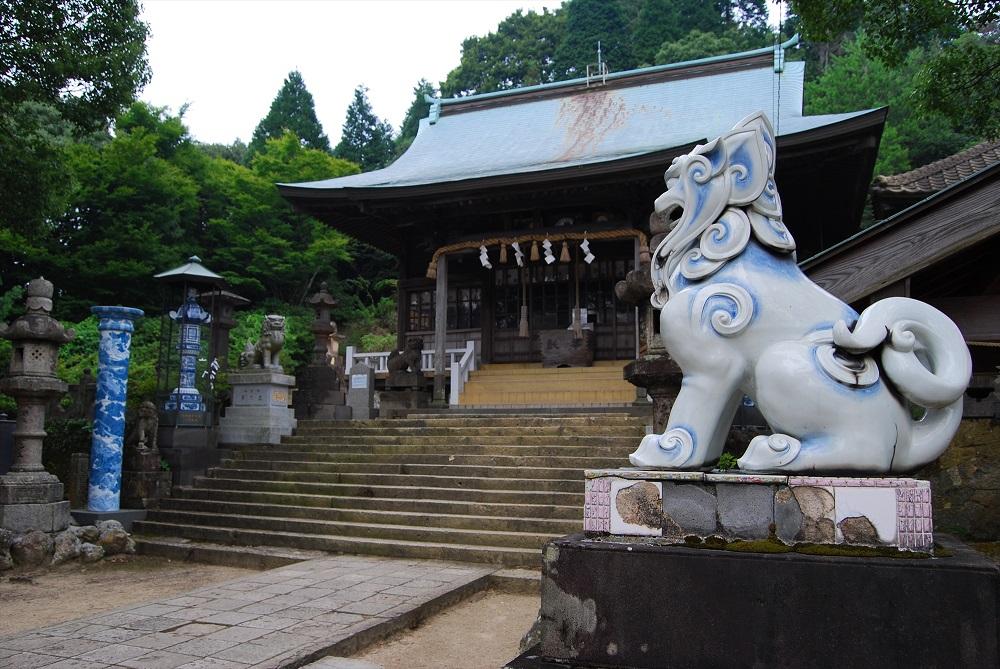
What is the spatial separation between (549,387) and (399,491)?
5440 mm

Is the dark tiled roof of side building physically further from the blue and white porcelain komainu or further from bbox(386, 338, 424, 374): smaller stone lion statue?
the blue and white porcelain komainu

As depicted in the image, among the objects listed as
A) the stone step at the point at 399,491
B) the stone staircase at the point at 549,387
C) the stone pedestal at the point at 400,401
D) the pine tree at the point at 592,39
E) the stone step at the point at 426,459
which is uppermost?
the pine tree at the point at 592,39

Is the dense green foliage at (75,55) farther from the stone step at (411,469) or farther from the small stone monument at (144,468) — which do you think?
the stone step at (411,469)

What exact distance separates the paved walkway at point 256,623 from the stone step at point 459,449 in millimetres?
2709

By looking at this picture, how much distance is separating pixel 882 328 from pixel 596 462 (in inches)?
222

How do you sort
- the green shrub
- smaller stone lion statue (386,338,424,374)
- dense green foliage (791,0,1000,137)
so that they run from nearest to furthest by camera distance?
dense green foliage (791,0,1000,137) < the green shrub < smaller stone lion statue (386,338,424,374)

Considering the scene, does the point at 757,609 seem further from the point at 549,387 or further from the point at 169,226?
the point at 169,226

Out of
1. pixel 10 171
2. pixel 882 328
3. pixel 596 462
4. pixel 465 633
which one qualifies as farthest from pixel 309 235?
pixel 882 328

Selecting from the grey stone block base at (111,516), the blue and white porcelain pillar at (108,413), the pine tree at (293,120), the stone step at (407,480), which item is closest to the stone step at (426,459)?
the stone step at (407,480)

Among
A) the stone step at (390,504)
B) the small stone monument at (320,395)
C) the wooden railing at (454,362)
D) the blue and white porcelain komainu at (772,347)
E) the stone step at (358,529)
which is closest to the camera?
the blue and white porcelain komainu at (772,347)

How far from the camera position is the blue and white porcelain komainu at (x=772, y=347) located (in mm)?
2928

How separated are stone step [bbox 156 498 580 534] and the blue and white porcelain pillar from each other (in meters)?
0.72

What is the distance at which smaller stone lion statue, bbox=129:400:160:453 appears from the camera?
9.28m

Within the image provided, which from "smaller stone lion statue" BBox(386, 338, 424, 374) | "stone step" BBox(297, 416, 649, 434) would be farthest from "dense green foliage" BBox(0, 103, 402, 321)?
"stone step" BBox(297, 416, 649, 434)
